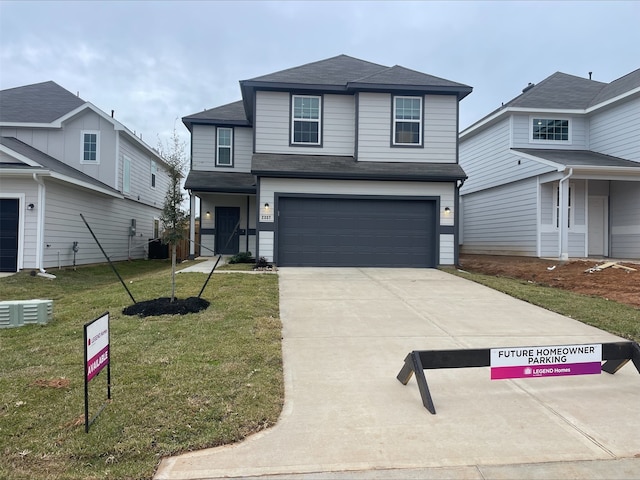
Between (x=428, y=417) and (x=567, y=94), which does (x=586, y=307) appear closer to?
(x=428, y=417)

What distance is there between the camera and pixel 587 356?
3.70m

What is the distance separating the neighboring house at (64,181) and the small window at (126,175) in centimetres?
4

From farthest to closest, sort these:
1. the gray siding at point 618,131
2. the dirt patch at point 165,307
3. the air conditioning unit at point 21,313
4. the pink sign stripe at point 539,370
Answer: the gray siding at point 618,131, the dirt patch at point 165,307, the air conditioning unit at point 21,313, the pink sign stripe at point 539,370

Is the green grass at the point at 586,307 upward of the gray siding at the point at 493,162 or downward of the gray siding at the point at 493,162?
downward

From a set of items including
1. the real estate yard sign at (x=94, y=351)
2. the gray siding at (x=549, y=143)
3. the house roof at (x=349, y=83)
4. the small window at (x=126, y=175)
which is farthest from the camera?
the small window at (x=126, y=175)

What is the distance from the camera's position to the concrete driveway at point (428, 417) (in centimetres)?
254

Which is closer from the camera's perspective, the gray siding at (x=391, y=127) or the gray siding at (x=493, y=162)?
the gray siding at (x=391, y=127)

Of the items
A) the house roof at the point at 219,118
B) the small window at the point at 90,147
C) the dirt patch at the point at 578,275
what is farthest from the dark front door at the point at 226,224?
the dirt patch at the point at 578,275

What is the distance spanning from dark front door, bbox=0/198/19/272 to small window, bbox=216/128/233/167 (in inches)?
286

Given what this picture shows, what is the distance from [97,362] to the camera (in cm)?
301

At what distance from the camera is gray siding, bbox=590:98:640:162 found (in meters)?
14.0

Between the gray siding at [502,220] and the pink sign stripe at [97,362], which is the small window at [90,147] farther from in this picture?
the gray siding at [502,220]

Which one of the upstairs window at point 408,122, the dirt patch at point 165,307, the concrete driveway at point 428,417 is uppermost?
the upstairs window at point 408,122

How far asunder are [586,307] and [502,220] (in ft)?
34.3
